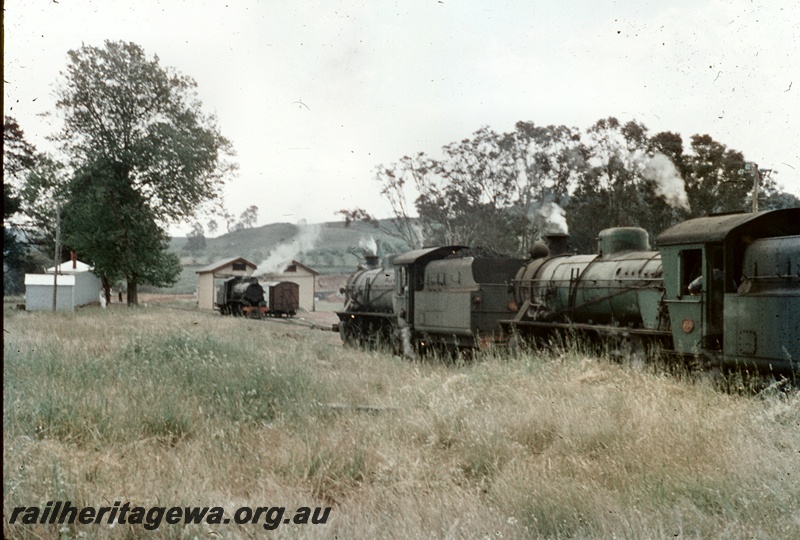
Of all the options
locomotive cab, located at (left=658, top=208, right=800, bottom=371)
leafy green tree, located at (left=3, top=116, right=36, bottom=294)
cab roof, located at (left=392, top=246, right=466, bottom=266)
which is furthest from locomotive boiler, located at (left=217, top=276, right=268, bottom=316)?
locomotive cab, located at (left=658, top=208, right=800, bottom=371)

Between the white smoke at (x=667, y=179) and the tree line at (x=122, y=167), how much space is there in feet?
70.0

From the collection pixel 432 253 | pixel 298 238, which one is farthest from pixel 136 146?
pixel 298 238

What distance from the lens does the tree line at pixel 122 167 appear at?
2855 cm

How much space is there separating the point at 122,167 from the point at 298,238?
62016mm

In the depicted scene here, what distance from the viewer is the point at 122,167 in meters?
30.8

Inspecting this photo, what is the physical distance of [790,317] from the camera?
24.2 ft

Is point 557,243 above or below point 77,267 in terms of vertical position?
below

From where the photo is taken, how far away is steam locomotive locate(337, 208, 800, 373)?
25.4ft

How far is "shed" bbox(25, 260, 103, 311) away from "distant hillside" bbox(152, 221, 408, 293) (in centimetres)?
4442

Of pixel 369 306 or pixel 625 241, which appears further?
pixel 369 306

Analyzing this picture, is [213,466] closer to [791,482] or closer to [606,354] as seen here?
[791,482]

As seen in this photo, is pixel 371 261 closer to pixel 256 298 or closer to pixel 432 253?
pixel 432 253

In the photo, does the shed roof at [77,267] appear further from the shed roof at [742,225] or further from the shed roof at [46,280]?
the shed roof at [742,225]

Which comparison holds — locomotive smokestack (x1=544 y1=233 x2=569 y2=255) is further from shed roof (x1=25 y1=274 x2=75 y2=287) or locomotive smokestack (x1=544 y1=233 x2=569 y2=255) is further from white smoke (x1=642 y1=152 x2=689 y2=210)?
shed roof (x1=25 y1=274 x2=75 y2=287)
